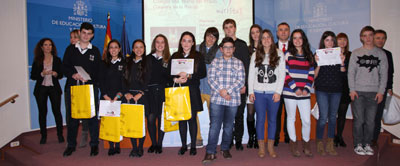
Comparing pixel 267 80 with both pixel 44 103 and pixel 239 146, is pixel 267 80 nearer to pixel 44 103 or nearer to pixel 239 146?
pixel 239 146

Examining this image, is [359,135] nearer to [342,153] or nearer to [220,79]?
[342,153]

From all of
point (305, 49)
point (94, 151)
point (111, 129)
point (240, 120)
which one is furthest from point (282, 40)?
point (94, 151)

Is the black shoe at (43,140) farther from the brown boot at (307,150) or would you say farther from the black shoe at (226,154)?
the brown boot at (307,150)

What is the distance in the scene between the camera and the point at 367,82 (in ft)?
11.6

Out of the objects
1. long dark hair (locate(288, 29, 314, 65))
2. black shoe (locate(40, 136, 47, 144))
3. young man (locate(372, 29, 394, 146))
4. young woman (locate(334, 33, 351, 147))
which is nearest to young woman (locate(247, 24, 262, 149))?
long dark hair (locate(288, 29, 314, 65))

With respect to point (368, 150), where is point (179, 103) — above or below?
above

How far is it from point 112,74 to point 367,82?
336cm

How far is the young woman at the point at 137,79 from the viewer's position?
352 centimetres

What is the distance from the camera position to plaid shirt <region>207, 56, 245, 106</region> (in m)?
3.25

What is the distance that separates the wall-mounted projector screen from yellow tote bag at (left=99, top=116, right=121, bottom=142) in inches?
133

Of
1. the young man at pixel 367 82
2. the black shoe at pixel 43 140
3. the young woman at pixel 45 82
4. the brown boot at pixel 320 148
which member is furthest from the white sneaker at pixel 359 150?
the black shoe at pixel 43 140

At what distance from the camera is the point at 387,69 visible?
142 inches

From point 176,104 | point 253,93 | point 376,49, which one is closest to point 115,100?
point 176,104

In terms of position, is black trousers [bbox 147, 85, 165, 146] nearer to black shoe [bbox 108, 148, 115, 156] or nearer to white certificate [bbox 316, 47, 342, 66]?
black shoe [bbox 108, 148, 115, 156]
